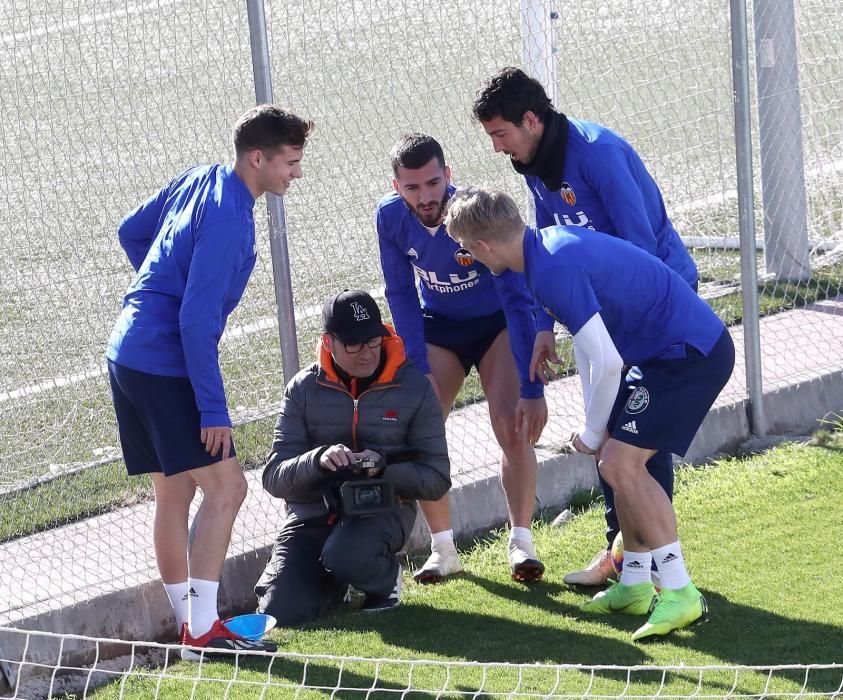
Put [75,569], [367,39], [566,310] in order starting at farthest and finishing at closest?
[367,39] → [75,569] → [566,310]

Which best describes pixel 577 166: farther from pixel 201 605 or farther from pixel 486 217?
pixel 201 605

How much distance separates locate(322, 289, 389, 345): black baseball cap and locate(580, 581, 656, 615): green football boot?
1.23 meters

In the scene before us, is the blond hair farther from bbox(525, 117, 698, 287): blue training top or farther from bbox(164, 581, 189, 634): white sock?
bbox(164, 581, 189, 634): white sock

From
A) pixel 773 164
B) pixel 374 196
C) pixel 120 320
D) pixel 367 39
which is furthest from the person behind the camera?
pixel 773 164

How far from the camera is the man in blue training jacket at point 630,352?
4.05 metres

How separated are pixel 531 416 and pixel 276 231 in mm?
1237

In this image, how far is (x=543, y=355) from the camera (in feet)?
14.9

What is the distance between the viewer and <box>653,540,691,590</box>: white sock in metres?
4.44

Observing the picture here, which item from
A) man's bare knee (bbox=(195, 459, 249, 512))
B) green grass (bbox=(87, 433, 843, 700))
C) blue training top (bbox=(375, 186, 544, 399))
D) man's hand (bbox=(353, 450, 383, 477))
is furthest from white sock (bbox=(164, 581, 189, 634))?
blue training top (bbox=(375, 186, 544, 399))

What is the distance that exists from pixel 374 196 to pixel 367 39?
3.30 feet

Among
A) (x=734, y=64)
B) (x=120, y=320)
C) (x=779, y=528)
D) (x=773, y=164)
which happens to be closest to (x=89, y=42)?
(x=120, y=320)

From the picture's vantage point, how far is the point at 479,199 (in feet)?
13.5

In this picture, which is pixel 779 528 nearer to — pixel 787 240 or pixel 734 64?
pixel 734 64

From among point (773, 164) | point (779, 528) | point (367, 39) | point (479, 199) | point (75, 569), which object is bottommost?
point (779, 528)
